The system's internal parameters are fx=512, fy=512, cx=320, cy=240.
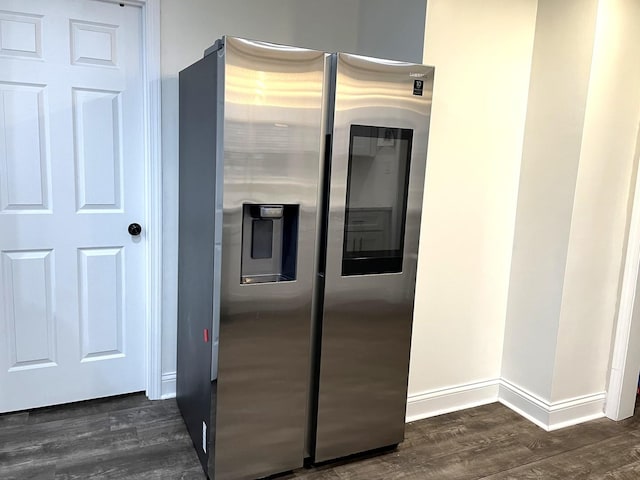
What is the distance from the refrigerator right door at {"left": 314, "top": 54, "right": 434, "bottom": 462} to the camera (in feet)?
6.72

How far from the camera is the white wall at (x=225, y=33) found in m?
2.51

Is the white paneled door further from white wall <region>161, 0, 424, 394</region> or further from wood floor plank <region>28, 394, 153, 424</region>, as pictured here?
white wall <region>161, 0, 424, 394</region>

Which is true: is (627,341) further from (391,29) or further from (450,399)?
(391,29)

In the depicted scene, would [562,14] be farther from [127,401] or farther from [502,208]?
[127,401]

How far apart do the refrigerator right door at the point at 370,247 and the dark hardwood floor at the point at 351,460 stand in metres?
0.25

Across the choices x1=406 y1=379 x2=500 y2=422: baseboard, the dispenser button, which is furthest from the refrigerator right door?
x1=406 y1=379 x2=500 y2=422: baseboard

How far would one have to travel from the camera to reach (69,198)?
8.22ft

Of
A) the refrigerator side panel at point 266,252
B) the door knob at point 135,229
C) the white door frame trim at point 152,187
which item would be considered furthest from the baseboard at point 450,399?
the door knob at point 135,229

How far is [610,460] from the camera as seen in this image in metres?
2.43

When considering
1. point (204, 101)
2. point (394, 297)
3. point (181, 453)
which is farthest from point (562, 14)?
point (181, 453)

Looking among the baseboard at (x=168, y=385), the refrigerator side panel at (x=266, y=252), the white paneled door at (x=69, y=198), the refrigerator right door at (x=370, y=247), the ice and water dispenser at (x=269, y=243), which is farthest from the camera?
the baseboard at (x=168, y=385)

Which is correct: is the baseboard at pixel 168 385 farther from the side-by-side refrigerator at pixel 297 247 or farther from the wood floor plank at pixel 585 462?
the wood floor plank at pixel 585 462

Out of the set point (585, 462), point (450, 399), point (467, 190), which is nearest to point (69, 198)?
point (467, 190)

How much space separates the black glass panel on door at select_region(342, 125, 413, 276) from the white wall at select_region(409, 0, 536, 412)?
0.36 metres
